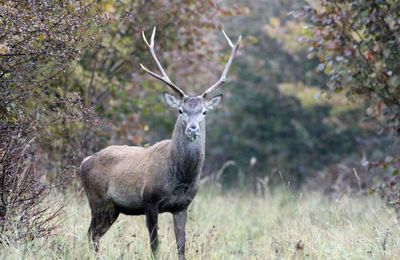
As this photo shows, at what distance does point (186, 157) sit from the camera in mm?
8461

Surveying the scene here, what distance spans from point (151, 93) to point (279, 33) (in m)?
6.75

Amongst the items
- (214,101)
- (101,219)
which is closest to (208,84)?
(214,101)

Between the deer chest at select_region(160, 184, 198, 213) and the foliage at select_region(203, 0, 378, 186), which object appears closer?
the deer chest at select_region(160, 184, 198, 213)

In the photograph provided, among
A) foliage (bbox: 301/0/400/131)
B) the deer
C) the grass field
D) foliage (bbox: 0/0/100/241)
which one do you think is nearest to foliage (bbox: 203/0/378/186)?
the grass field

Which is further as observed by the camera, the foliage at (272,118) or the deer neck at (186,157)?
the foliage at (272,118)

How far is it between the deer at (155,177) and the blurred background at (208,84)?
0.46 metres

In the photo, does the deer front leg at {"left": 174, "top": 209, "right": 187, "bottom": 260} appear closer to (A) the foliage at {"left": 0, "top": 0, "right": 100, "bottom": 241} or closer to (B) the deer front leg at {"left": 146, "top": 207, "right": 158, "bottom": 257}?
(B) the deer front leg at {"left": 146, "top": 207, "right": 158, "bottom": 257}

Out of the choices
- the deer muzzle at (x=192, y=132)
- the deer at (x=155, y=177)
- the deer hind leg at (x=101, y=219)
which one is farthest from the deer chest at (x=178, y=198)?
the deer hind leg at (x=101, y=219)

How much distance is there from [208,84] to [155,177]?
389 inches

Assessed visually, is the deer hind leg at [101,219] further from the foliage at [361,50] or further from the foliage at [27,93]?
the foliage at [361,50]

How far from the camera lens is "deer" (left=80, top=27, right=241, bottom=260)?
27.5 ft

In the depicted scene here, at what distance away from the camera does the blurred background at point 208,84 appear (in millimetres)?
7609

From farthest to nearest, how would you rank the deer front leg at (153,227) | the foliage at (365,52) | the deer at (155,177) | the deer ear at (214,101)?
the foliage at (365,52), the deer ear at (214,101), the deer at (155,177), the deer front leg at (153,227)

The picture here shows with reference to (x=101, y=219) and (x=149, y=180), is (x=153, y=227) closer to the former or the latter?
(x=149, y=180)
